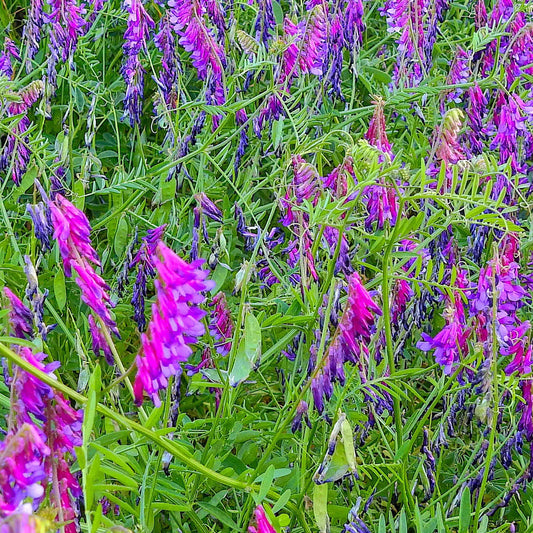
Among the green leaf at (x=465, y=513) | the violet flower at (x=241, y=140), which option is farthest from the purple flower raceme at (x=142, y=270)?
the green leaf at (x=465, y=513)

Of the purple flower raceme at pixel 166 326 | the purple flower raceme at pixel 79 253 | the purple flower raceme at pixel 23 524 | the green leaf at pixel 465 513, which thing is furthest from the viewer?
the green leaf at pixel 465 513

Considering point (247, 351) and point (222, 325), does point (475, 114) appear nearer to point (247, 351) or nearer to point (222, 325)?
point (222, 325)

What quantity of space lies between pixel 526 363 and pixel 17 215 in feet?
4.50

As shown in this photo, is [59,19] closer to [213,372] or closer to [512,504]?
[213,372]

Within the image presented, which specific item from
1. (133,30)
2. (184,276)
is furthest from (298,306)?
(133,30)

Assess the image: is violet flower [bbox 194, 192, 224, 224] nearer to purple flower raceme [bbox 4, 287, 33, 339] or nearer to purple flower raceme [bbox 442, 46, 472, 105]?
purple flower raceme [bbox 4, 287, 33, 339]

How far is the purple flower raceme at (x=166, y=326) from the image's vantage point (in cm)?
108

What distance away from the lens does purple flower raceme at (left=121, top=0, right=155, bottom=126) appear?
2.49 metres

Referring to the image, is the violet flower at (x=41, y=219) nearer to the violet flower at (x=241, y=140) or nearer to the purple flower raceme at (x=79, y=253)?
the purple flower raceme at (x=79, y=253)

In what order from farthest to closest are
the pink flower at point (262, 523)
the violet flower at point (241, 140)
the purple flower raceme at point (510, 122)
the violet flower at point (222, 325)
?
the violet flower at point (241, 140), the purple flower raceme at point (510, 122), the violet flower at point (222, 325), the pink flower at point (262, 523)

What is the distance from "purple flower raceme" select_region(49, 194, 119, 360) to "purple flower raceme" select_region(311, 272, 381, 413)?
376 mm

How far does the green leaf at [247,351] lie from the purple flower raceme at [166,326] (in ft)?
1.42

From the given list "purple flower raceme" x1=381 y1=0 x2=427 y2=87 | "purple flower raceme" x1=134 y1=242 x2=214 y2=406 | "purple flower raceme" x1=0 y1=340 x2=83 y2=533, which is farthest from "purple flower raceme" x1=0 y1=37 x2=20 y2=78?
"purple flower raceme" x1=134 y1=242 x2=214 y2=406

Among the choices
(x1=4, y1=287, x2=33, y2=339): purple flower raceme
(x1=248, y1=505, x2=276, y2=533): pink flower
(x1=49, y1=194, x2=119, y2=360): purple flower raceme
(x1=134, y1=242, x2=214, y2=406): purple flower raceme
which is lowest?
(x1=248, y1=505, x2=276, y2=533): pink flower
